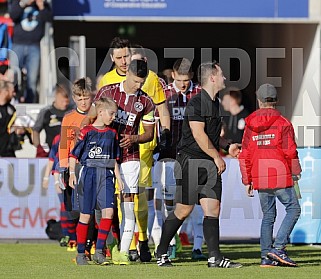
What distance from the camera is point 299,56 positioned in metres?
22.6

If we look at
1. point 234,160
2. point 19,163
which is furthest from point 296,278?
point 19,163

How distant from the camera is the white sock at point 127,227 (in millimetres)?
12375

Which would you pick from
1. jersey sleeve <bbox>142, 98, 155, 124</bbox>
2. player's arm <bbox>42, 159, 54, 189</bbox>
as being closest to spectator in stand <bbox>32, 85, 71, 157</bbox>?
player's arm <bbox>42, 159, 54, 189</bbox>

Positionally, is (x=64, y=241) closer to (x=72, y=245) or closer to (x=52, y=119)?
(x=72, y=245)

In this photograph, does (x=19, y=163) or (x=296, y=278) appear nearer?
(x=296, y=278)

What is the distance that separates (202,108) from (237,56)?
33.8 feet

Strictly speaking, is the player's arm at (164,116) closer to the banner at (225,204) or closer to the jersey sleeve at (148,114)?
the jersey sleeve at (148,114)

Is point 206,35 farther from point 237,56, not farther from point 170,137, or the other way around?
point 170,137

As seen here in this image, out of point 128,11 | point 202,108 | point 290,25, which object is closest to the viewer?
point 202,108

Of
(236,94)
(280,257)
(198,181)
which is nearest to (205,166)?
(198,181)

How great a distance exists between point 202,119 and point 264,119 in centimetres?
82

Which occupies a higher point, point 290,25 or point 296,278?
point 290,25

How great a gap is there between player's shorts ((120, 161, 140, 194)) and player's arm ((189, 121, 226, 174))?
1.03m

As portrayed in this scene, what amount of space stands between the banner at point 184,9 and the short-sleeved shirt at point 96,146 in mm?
8778
